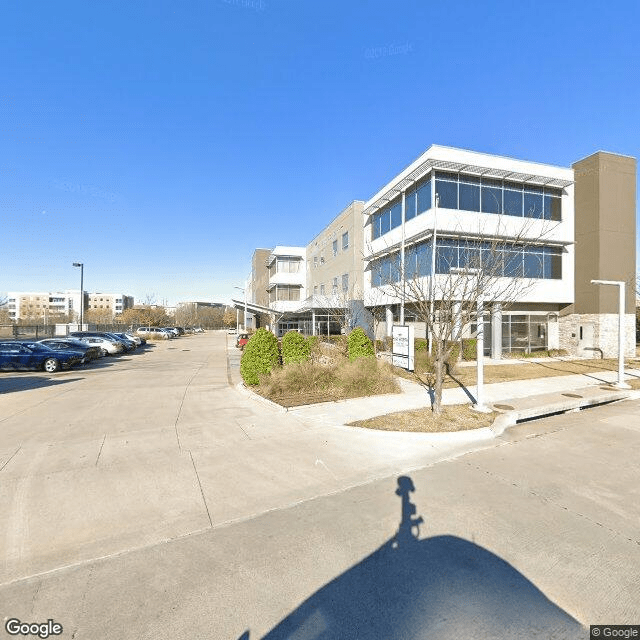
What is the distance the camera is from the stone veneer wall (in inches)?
790

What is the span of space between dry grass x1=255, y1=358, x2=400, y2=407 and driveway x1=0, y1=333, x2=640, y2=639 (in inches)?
119

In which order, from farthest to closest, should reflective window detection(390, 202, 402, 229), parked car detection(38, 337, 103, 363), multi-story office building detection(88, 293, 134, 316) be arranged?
multi-story office building detection(88, 293, 134, 316) < reflective window detection(390, 202, 402, 229) < parked car detection(38, 337, 103, 363)

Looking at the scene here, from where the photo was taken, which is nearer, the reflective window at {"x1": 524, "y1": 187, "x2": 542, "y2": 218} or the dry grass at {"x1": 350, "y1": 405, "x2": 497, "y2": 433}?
the dry grass at {"x1": 350, "y1": 405, "x2": 497, "y2": 433}

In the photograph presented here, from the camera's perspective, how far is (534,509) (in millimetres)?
4121

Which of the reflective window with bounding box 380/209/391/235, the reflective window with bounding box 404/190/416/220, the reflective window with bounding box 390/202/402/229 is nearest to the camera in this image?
the reflective window with bounding box 404/190/416/220

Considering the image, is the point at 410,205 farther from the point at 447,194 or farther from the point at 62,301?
the point at 62,301

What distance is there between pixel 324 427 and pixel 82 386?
10692 millimetres

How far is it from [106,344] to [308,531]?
27.0 m

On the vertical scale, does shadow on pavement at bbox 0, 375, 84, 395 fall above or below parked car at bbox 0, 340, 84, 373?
below

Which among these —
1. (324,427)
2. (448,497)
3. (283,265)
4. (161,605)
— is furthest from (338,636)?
(283,265)

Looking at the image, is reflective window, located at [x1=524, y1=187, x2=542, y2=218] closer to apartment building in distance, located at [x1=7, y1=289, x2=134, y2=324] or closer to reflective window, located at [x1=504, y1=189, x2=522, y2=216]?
reflective window, located at [x1=504, y1=189, x2=522, y2=216]

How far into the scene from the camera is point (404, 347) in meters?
12.6

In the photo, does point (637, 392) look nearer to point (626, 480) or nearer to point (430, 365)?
point (430, 365)

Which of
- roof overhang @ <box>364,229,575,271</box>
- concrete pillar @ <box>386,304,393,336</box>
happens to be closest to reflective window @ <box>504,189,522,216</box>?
roof overhang @ <box>364,229,575,271</box>
